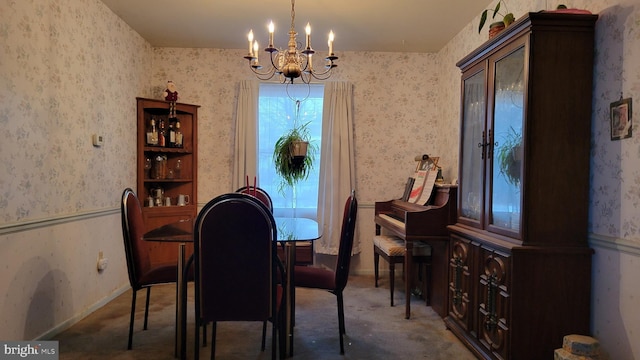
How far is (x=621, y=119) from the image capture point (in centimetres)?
180

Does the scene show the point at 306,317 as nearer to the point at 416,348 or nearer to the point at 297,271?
the point at 297,271

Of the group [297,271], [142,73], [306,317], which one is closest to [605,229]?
[297,271]

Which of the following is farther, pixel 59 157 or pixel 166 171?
pixel 166 171

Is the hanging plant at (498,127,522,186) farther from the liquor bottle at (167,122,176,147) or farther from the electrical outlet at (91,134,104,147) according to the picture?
the liquor bottle at (167,122,176,147)

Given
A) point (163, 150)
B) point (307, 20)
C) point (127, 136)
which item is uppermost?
point (307, 20)

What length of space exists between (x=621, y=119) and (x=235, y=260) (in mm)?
1903

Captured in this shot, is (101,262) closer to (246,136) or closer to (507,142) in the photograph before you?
(246,136)

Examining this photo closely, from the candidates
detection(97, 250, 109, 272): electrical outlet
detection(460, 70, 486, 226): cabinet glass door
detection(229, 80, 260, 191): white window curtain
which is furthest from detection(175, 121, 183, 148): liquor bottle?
detection(460, 70, 486, 226): cabinet glass door

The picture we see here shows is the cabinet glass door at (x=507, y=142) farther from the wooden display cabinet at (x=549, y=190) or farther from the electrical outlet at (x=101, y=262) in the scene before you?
the electrical outlet at (x=101, y=262)

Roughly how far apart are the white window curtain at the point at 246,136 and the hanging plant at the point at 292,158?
0.26 metres

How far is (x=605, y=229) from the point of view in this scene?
1.88 m

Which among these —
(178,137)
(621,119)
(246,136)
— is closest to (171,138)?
Result: (178,137)

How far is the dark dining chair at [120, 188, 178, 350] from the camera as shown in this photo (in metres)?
2.32

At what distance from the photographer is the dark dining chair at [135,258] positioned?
2.32 m
